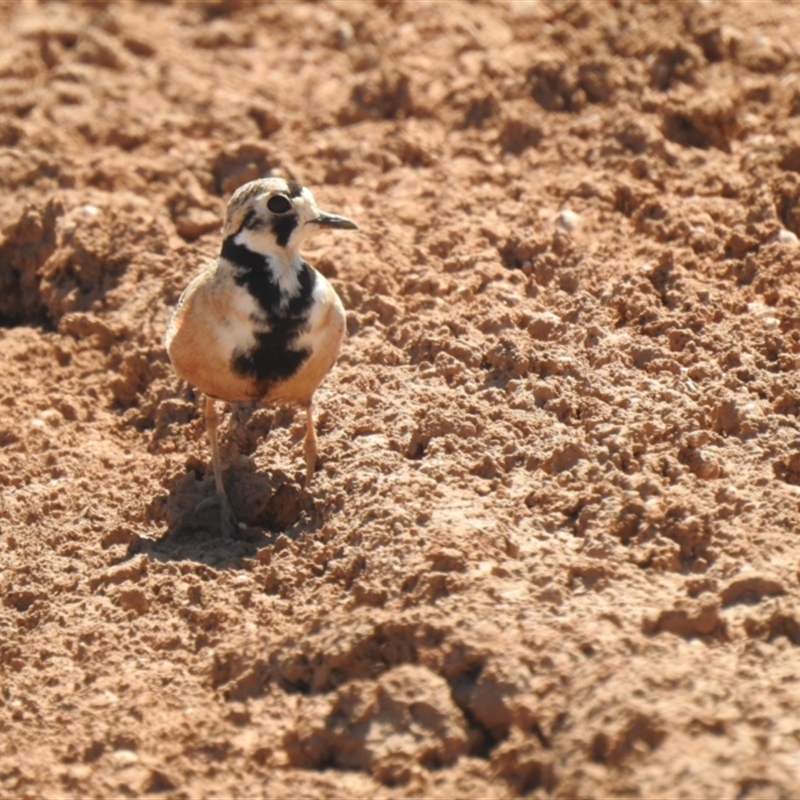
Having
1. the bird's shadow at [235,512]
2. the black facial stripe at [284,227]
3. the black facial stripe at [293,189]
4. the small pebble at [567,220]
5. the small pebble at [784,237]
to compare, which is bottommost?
the bird's shadow at [235,512]

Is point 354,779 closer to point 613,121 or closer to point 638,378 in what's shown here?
point 638,378

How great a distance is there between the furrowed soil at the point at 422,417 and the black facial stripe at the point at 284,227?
0.91m

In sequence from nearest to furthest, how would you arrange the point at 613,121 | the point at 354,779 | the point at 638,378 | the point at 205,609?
the point at 354,779
the point at 205,609
the point at 638,378
the point at 613,121

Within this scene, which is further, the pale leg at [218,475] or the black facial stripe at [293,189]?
the black facial stripe at [293,189]

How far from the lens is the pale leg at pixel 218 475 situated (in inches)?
247

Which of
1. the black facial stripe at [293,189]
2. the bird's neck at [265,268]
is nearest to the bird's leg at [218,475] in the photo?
the bird's neck at [265,268]

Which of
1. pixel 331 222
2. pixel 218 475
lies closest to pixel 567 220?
pixel 331 222

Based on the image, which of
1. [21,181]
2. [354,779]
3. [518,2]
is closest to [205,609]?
[354,779]

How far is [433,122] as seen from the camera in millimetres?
8859

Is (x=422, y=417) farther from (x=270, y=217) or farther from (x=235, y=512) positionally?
(x=270, y=217)

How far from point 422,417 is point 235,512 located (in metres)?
1.04

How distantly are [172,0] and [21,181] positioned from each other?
7.98 feet

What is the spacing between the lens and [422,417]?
251 inches

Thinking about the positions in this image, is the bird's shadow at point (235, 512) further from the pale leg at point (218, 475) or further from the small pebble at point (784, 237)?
the small pebble at point (784, 237)
